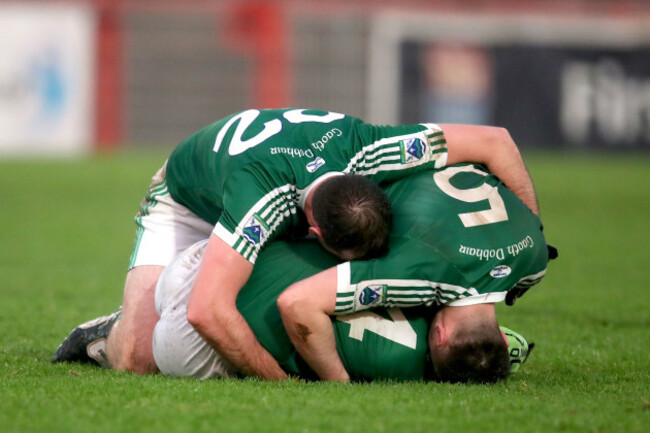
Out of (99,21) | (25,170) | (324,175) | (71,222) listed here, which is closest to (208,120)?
(99,21)

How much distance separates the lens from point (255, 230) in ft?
13.7

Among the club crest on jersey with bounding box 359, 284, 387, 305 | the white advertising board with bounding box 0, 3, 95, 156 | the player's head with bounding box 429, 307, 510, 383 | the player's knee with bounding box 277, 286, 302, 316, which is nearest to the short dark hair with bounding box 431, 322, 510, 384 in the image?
the player's head with bounding box 429, 307, 510, 383

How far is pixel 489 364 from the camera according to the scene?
4195 millimetres

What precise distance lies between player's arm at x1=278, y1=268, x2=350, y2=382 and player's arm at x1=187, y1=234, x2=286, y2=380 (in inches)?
7.6

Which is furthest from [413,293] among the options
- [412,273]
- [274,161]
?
[274,161]

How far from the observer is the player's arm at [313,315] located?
4.04 meters

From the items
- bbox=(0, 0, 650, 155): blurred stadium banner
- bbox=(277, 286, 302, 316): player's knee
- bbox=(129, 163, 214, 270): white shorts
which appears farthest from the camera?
bbox=(0, 0, 650, 155): blurred stadium banner

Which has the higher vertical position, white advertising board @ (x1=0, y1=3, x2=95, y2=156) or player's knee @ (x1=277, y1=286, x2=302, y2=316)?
player's knee @ (x1=277, y1=286, x2=302, y2=316)

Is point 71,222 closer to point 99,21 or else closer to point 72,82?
point 72,82

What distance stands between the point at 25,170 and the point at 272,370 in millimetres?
14563

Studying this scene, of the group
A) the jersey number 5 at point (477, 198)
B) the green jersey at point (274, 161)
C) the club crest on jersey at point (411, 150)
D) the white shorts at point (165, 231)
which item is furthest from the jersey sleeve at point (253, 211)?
the white shorts at point (165, 231)

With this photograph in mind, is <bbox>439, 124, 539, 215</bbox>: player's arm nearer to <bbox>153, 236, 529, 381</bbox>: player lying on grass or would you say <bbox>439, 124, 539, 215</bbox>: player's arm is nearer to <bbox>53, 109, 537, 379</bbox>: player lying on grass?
<bbox>53, 109, 537, 379</bbox>: player lying on grass

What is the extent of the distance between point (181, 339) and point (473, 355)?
4.11ft

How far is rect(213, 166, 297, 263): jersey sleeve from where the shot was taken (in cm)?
414
